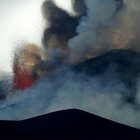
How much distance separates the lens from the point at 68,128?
147 ft

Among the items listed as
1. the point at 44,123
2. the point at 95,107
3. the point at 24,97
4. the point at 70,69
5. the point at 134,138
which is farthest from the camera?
the point at 70,69

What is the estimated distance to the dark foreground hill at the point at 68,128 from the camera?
43.3m

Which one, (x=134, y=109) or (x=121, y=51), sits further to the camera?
(x=121, y=51)

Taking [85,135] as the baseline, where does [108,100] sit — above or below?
above

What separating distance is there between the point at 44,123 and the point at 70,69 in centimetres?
2902

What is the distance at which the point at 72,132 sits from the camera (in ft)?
145

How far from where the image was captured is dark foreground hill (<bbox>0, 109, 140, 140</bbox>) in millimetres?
43344

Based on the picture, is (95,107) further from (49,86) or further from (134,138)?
(134,138)

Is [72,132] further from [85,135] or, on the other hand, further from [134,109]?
[134,109]

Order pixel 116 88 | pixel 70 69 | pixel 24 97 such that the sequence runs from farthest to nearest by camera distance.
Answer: pixel 70 69 → pixel 116 88 → pixel 24 97

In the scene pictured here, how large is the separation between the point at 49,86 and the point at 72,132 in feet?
92.6

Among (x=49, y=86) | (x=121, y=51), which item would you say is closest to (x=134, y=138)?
(x=49, y=86)

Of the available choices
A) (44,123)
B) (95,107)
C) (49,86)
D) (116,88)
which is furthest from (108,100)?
(44,123)

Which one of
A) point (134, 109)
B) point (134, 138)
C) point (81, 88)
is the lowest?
point (134, 138)
